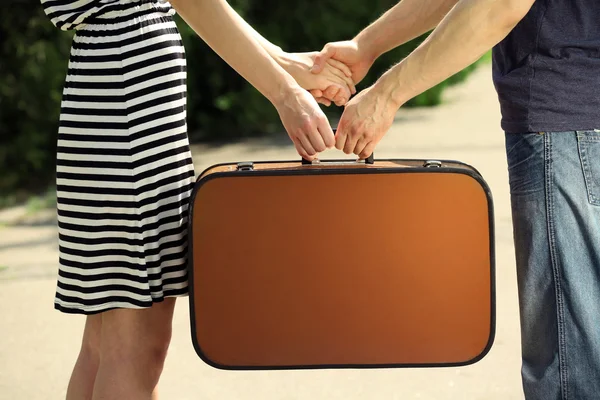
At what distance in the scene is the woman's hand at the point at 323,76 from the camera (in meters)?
2.66

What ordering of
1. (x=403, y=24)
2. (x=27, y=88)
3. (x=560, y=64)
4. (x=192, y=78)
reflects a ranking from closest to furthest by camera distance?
(x=560, y=64), (x=403, y=24), (x=27, y=88), (x=192, y=78)

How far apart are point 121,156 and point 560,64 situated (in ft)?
3.20

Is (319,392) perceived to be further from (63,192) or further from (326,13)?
(326,13)

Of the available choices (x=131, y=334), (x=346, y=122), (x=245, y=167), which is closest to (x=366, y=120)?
(x=346, y=122)

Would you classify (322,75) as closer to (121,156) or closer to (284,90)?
(284,90)

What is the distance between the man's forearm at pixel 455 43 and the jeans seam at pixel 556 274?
0.83 feet

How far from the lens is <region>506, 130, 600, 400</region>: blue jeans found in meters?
2.02

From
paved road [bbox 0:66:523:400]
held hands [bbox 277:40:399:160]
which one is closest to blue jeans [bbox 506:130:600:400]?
held hands [bbox 277:40:399:160]

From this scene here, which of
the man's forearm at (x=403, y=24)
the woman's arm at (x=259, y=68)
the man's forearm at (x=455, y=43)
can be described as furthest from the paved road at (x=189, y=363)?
the man's forearm at (x=455, y=43)

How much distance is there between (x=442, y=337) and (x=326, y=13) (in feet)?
23.6

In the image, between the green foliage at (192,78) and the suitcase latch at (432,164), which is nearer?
the suitcase latch at (432,164)

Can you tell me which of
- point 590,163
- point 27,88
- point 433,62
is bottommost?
point 590,163

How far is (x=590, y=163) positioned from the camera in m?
2.02

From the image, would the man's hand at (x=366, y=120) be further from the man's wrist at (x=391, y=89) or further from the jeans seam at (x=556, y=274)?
the jeans seam at (x=556, y=274)
